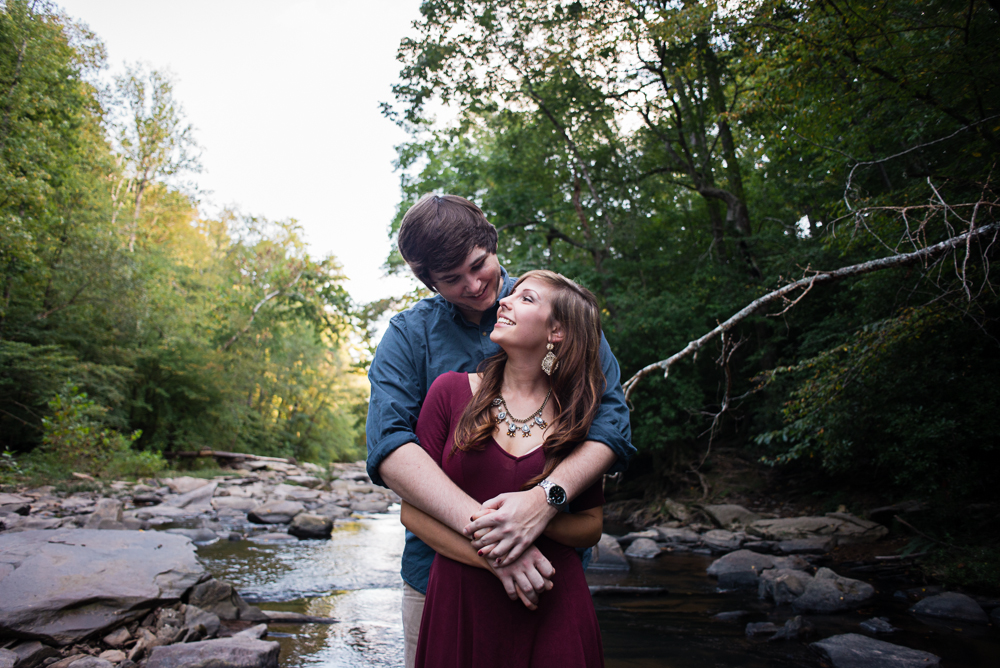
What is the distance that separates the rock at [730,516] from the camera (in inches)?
439

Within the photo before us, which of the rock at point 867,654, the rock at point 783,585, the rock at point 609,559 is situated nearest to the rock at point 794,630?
the rock at point 867,654

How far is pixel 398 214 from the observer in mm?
16953

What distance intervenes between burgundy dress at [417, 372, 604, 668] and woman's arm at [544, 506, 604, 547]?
30 millimetres

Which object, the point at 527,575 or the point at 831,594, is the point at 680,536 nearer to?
the point at 831,594

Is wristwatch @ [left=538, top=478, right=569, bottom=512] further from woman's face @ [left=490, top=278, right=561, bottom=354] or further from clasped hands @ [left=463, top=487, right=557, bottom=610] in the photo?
woman's face @ [left=490, top=278, right=561, bottom=354]

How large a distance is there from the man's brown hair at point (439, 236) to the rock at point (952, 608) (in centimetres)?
654

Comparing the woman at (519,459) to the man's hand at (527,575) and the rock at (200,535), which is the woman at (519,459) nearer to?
Answer: the man's hand at (527,575)

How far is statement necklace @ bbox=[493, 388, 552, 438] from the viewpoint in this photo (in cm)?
172

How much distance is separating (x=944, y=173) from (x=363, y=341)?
12365 mm

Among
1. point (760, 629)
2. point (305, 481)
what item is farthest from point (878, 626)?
point (305, 481)

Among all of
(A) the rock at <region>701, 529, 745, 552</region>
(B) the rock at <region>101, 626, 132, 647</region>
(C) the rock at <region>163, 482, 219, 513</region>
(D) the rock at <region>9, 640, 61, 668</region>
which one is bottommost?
(C) the rock at <region>163, 482, 219, 513</region>

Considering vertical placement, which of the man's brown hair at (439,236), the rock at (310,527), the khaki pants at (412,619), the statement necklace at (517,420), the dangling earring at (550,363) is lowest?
the rock at (310,527)

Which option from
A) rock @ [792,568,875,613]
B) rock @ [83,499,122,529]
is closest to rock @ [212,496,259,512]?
rock @ [83,499,122,529]

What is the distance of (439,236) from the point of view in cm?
202
